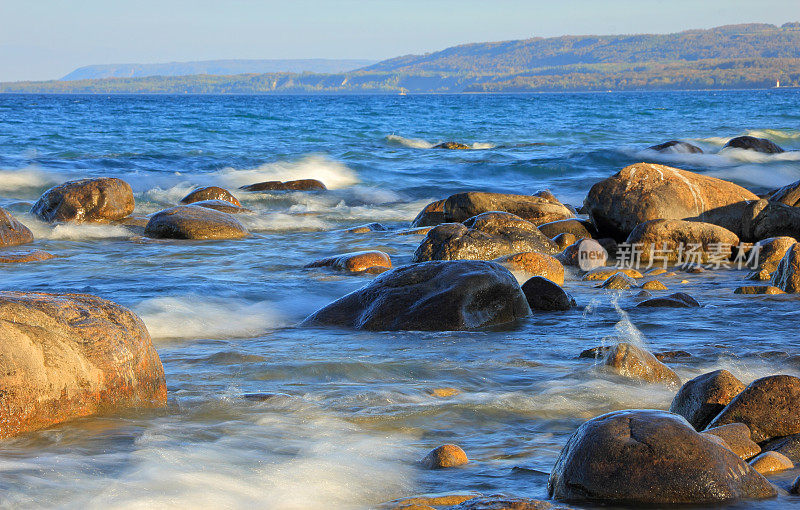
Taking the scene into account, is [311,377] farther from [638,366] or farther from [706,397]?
[706,397]

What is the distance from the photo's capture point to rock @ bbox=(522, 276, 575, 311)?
21.4 ft

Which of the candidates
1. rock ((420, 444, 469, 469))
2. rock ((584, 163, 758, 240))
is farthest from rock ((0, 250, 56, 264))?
rock ((420, 444, 469, 469))

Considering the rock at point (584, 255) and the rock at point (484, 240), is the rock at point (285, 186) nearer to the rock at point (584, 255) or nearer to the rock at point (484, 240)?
the rock at point (484, 240)

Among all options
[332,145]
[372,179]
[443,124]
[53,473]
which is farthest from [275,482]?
[443,124]

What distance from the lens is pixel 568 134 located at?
107 feet

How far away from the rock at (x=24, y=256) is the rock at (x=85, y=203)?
2603mm

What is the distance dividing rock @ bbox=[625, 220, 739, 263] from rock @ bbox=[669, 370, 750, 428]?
5185 millimetres

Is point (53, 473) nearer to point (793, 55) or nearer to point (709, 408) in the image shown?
point (709, 408)

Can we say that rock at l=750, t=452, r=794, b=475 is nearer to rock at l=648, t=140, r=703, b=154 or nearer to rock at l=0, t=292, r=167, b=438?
rock at l=0, t=292, r=167, b=438

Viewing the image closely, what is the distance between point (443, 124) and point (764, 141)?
22804 mm

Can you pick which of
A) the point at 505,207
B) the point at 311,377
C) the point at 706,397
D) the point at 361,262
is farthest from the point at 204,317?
the point at 505,207

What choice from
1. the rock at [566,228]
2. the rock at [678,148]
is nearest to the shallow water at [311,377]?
the rock at [566,228]

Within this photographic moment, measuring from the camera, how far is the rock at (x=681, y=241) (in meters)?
8.70

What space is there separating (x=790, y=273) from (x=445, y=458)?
15.6 feet
